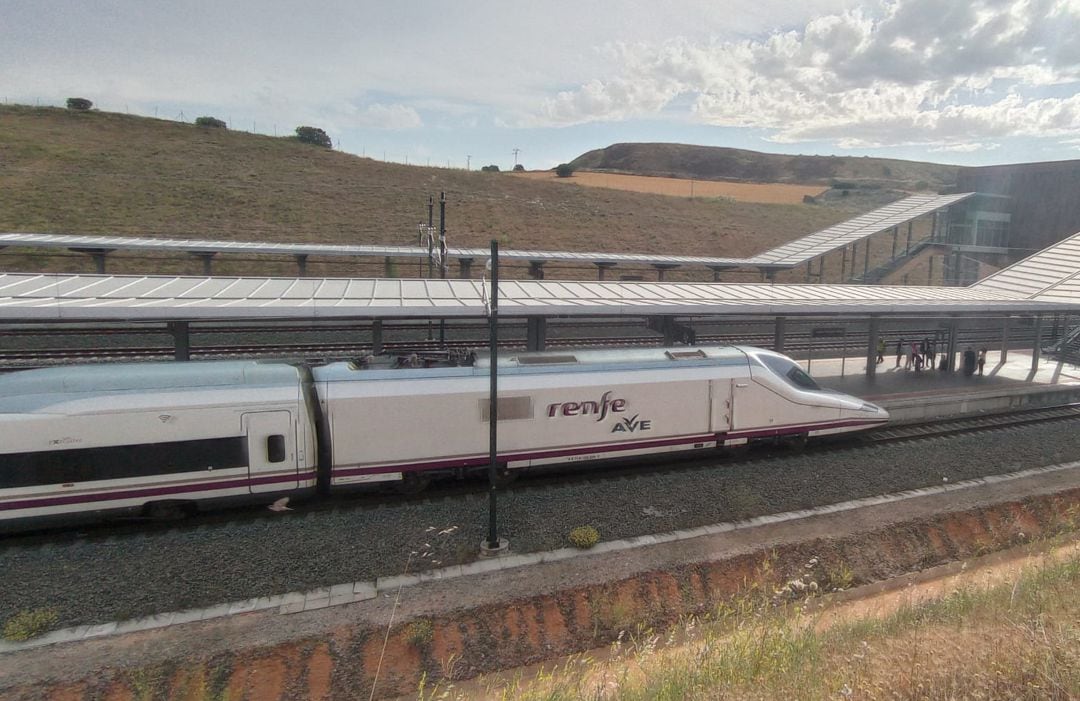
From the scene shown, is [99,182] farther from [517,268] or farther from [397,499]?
[397,499]

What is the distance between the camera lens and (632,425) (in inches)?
521

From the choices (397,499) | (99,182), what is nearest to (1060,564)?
(397,499)

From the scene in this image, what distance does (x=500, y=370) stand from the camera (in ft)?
41.1

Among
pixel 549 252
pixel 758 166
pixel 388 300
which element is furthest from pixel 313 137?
pixel 758 166

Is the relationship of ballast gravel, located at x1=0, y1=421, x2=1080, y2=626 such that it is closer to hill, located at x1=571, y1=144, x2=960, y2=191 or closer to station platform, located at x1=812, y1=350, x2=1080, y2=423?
station platform, located at x1=812, y1=350, x2=1080, y2=423

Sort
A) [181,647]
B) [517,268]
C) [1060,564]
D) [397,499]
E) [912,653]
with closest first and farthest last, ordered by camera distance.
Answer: [912,653] < [181,647] < [1060,564] < [397,499] < [517,268]

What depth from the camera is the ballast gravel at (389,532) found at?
897cm

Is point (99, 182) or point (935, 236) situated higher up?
point (99, 182)

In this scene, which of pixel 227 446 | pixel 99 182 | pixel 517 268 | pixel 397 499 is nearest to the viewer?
pixel 227 446

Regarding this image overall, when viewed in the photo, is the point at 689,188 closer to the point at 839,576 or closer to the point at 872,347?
the point at 872,347

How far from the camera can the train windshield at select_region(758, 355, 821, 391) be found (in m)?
14.6

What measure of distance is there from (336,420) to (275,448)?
115 cm

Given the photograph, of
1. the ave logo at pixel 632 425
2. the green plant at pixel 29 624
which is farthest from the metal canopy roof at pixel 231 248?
the green plant at pixel 29 624

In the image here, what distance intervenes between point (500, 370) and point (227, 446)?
5.28 meters
